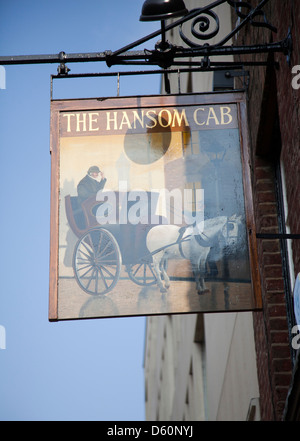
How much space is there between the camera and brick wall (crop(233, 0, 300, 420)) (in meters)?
6.39

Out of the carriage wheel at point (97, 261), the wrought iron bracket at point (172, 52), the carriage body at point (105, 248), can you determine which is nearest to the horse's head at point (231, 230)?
the carriage body at point (105, 248)

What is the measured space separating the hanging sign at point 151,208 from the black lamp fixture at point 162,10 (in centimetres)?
67

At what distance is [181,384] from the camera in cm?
1980

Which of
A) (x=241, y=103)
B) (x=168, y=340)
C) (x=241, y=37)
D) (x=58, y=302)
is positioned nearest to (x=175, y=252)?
(x=58, y=302)

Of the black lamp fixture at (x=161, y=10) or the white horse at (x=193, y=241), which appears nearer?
the white horse at (x=193, y=241)

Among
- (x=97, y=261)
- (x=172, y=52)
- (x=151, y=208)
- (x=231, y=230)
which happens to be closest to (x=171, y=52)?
(x=172, y=52)

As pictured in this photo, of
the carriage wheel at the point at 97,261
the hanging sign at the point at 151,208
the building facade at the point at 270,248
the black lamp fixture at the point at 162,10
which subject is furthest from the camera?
the building facade at the point at 270,248

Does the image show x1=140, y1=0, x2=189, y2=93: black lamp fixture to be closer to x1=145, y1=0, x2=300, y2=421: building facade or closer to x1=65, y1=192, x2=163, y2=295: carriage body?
x1=145, y1=0, x2=300, y2=421: building facade

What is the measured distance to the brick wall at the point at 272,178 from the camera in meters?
6.39

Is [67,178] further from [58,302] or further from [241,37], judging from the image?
[241,37]

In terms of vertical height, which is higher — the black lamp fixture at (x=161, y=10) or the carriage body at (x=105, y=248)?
the black lamp fixture at (x=161, y=10)

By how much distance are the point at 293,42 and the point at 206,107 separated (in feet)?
2.72

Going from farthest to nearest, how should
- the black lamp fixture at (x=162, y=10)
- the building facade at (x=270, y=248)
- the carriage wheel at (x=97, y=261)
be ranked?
the building facade at (x=270, y=248), the black lamp fixture at (x=162, y=10), the carriage wheel at (x=97, y=261)

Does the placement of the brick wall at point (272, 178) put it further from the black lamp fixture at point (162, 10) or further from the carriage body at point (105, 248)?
the carriage body at point (105, 248)
